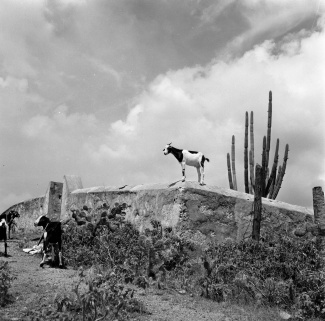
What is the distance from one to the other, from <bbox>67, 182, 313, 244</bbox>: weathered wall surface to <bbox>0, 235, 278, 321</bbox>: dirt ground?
3.02m

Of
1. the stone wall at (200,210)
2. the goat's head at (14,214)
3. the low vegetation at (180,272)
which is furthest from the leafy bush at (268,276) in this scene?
the goat's head at (14,214)

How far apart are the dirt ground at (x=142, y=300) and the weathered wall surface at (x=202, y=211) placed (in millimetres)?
3019

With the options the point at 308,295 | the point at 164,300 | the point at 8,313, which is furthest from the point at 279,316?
the point at 8,313

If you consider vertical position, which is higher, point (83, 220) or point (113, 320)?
point (83, 220)

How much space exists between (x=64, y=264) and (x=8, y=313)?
12.4 ft

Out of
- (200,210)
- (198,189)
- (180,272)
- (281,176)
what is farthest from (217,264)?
(281,176)

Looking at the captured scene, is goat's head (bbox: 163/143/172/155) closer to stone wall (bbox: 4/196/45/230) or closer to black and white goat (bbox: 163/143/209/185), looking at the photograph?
black and white goat (bbox: 163/143/209/185)

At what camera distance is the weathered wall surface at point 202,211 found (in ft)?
31.8

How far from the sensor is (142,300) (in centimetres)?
607

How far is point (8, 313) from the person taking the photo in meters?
5.02

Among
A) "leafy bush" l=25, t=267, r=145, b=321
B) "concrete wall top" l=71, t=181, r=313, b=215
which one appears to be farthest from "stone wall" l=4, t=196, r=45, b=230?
"leafy bush" l=25, t=267, r=145, b=321

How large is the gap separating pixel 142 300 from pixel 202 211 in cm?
411

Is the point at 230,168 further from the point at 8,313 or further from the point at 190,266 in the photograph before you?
the point at 8,313

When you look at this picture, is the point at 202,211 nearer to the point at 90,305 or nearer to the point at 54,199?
the point at 90,305
